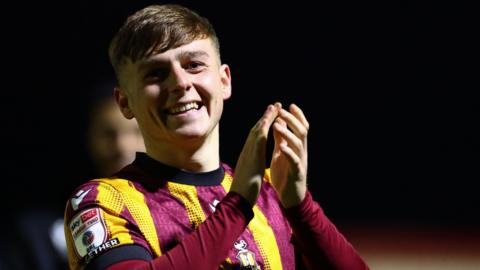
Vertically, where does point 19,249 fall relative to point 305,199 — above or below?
below

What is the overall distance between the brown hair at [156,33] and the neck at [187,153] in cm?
16

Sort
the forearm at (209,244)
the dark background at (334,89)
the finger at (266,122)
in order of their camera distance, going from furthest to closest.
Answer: the dark background at (334,89), the finger at (266,122), the forearm at (209,244)

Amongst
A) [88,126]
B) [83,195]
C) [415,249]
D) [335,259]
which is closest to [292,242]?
[335,259]

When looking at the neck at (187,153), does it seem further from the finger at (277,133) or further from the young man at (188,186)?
the finger at (277,133)

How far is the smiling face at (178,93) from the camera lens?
144 cm

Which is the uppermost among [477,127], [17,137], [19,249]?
[477,127]

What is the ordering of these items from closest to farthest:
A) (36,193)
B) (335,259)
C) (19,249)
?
(335,259) < (19,249) < (36,193)

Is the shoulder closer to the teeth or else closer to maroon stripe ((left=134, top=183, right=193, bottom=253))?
maroon stripe ((left=134, top=183, right=193, bottom=253))

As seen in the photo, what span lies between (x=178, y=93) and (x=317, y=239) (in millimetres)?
346

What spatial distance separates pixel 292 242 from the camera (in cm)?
156

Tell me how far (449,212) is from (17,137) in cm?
137

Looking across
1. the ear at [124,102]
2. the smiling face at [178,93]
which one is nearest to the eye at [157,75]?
the smiling face at [178,93]

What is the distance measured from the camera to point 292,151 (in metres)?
1.41

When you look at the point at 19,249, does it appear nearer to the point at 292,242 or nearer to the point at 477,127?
the point at 292,242
